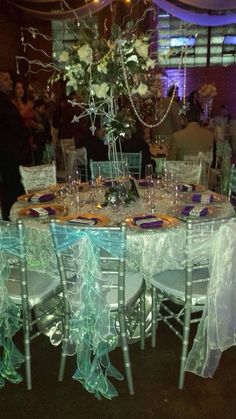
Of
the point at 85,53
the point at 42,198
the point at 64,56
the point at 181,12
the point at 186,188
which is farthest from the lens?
the point at 181,12

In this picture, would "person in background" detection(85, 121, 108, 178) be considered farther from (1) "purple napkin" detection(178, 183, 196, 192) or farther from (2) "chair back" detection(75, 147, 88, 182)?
(1) "purple napkin" detection(178, 183, 196, 192)

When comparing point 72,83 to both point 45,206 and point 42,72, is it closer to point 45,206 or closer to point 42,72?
point 45,206

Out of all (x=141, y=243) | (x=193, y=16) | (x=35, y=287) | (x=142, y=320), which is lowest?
(x=142, y=320)

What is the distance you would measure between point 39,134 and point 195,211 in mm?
4283

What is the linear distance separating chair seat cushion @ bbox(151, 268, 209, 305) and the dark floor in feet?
1.59

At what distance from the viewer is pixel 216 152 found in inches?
225

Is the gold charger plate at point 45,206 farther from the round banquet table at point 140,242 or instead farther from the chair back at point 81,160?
the chair back at point 81,160

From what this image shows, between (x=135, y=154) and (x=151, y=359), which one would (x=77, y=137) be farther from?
(x=151, y=359)

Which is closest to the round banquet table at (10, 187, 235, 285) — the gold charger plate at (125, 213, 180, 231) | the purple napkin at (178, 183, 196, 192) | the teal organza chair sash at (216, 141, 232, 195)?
the gold charger plate at (125, 213, 180, 231)

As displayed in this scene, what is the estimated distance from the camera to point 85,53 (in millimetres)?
2305

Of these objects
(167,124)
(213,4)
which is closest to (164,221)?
(213,4)

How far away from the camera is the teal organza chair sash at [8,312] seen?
6.81 feet

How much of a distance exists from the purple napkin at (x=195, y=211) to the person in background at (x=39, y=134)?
377cm

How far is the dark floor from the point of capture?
211 centimetres
